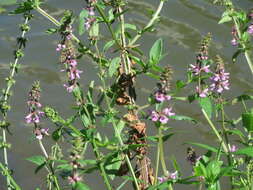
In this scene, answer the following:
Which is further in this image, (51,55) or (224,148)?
(51,55)

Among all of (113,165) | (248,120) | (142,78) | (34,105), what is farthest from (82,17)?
(142,78)

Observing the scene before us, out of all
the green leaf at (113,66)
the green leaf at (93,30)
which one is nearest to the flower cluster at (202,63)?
the green leaf at (113,66)

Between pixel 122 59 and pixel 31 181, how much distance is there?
184 cm

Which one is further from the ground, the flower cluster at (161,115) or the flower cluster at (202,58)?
the flower cluster at (202,58)

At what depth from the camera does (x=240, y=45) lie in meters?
2.55

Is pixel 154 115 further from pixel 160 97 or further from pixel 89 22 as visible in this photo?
pixel 89 22

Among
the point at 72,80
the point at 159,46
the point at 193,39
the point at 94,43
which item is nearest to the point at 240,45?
the point at 159,46

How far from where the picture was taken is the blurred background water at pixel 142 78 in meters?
4.24

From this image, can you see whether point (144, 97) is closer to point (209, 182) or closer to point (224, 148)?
point (224, 148)

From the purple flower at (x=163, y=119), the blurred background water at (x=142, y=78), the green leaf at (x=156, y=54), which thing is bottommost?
the blurred background water at (x=142, y=78)

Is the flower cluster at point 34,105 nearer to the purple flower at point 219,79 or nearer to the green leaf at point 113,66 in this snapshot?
the green leaf at point 113,66

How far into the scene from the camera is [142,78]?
4902 mm

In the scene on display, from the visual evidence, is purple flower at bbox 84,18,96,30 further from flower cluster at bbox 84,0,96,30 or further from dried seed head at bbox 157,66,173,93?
dried seed head at bbox 157,66,173,93

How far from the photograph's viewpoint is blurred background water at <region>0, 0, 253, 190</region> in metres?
4.24
